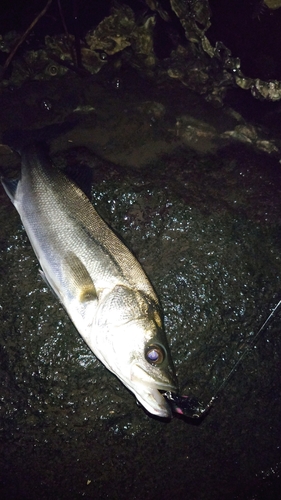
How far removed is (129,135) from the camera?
4.18 meters

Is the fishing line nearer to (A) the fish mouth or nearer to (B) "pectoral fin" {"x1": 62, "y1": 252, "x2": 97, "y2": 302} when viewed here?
(A) the fish mouth

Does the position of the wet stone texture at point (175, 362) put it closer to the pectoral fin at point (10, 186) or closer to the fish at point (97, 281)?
the pectoral fin at point (10, 186)

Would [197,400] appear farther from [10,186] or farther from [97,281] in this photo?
[10,186]

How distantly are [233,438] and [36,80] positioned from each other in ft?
15.9

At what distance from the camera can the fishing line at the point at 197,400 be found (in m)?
2.78

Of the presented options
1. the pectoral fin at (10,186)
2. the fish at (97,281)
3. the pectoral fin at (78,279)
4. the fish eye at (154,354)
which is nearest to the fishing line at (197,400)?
the fish at (97,281)

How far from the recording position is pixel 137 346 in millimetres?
2562

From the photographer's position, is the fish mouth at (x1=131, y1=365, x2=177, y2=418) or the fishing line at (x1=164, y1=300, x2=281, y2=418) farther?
the fishing line at (x1=164, y1=300, x2=281, y2=418)

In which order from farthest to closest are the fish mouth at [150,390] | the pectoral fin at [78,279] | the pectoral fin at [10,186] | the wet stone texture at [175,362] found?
the pectoral fin at [10,186], the wet stone texture at [175,362], the pectoral fin at [78,279], the fish mouth at [150,390]

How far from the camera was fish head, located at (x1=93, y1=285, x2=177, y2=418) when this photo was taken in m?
2.50

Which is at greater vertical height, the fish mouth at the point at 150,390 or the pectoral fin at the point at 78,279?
the pectoral fin at the point at 78,279

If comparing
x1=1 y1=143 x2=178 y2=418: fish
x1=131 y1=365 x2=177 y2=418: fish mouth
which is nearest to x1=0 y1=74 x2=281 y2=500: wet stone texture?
x1=1 y1=143 x2=178 y2=418: fish

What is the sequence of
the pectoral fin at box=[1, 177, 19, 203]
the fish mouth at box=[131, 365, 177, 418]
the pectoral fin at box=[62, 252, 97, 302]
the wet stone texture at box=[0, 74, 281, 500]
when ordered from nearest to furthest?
the fish mouth at box=[131, 365, 177, 418] → the pectoral fin at box=[62, 252, 97, 302] → the wet stone texture at box=[0, 74, 281, 500] → the pectoral fin at box=[1, 177, 19, 203]

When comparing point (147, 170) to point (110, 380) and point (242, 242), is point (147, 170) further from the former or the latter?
point (110, 380)
